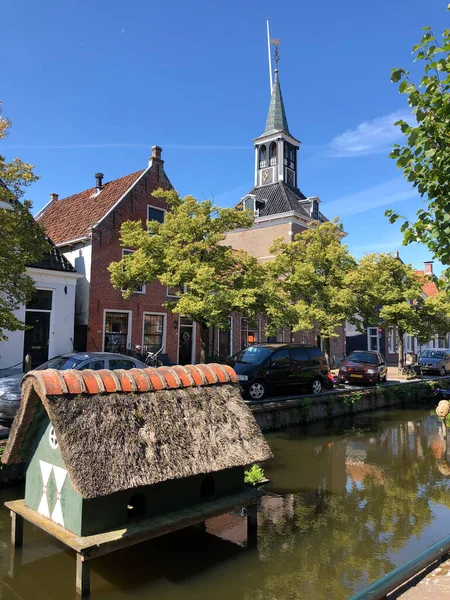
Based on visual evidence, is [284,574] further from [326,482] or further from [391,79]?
[391,79]

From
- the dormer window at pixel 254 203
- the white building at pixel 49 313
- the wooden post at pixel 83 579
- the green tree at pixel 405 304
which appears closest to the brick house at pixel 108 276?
the white building at pixel 49 313

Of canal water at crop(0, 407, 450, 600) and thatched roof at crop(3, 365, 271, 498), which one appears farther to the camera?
canal water at crop(0, 407, 450, 600)

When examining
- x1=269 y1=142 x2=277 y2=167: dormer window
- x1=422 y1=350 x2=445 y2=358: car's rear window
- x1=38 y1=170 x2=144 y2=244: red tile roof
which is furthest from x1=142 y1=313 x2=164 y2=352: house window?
x1=269 y1=142 x2=277 y2=167: dormer window

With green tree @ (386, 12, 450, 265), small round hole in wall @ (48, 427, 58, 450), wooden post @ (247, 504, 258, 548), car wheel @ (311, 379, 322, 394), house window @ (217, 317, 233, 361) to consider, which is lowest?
wooden post @ (247, 504, 258, 548)

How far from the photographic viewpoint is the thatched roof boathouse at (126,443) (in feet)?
15.3

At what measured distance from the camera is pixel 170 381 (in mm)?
5719

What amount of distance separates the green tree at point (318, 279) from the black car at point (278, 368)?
9.65 feet

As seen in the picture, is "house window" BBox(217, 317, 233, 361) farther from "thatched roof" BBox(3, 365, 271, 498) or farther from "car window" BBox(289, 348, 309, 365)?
"thatched roof" BBox(3, 365, 271, 498)

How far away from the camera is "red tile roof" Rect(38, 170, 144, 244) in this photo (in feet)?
68.2

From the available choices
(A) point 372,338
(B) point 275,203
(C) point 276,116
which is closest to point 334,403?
(B) point 275,203

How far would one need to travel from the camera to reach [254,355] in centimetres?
1459

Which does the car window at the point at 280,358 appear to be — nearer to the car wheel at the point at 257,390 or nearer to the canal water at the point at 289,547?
the car wheel at the point at 257,390

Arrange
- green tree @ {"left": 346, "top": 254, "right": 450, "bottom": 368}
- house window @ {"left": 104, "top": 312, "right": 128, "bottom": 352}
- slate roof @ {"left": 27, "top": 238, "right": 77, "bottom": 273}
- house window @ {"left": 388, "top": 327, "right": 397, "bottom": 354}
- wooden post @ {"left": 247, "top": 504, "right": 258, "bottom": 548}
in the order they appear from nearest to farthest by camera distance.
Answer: wooden post @ {"left": 247, "top": 504, "right": 258, "bottom": 548} < slate roof @ {"left": 27, "top": 238, "right": 77, "bottom": 273} < house window @ {"left": 104, "top": 312, "right": 128, "bottom": 352} < green tree @ {"left": 346, "top": 254, "right": 450, "bottom": 368} < house window @ {"left": 388, "top": 327, "right": 397, "bottom": 354}

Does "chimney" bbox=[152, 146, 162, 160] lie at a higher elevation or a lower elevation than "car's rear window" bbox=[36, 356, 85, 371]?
higher
